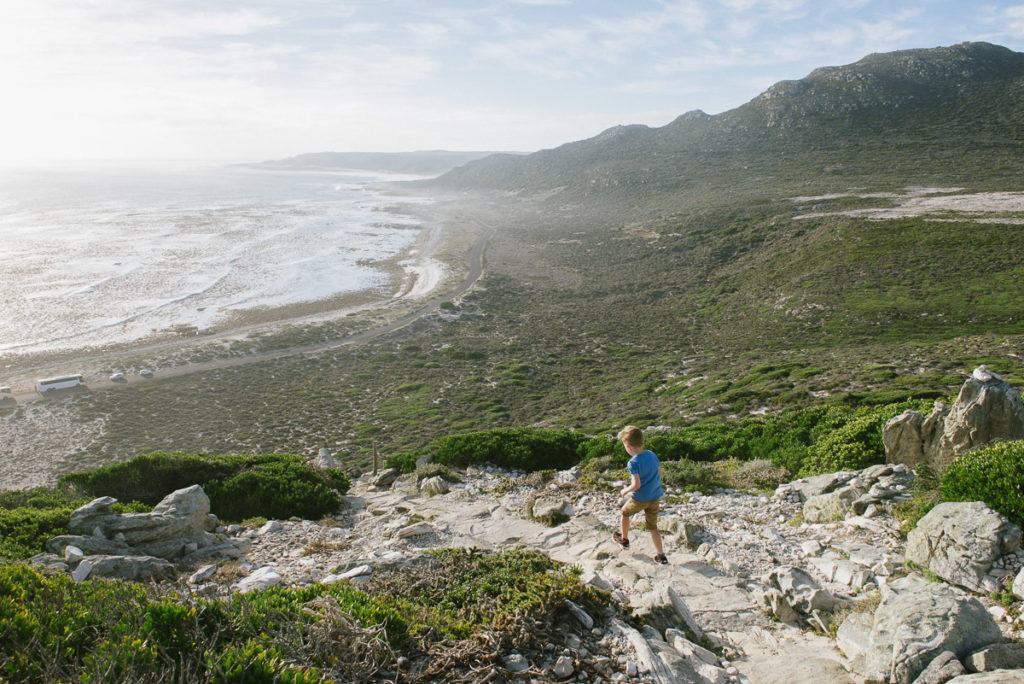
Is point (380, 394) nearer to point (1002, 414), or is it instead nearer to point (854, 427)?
point (854, 427)

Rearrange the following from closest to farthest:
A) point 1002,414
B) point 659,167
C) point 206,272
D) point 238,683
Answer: point 238,683 < point 1002,414 < point 206,272 < point 659,167

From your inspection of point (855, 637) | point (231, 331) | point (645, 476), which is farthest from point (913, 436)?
point (231, 331)

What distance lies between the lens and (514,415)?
2575 centimetres

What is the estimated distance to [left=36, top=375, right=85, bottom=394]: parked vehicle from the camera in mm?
29828

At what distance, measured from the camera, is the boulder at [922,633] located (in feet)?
17.4

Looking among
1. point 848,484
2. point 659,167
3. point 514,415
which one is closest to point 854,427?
point 848,484

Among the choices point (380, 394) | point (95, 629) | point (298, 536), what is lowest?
point (380, 394)

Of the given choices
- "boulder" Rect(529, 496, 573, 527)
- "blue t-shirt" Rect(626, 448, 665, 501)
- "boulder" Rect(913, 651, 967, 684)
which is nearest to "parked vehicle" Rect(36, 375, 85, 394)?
"boulder" Rect(529, 496, 573, 527)

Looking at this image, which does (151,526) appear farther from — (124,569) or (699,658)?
(699,658)

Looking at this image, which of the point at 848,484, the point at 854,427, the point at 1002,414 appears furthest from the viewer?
the point at 854,427

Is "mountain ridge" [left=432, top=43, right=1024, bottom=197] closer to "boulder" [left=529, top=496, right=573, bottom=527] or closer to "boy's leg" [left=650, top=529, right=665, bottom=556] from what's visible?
"boulder" [left=529, top=496, right=573, bottom=527]

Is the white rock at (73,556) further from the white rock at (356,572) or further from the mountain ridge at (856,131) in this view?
the mountain ridge at (856,131)

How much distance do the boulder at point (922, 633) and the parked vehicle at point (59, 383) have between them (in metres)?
35.8

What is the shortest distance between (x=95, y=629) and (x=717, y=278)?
159 ft
